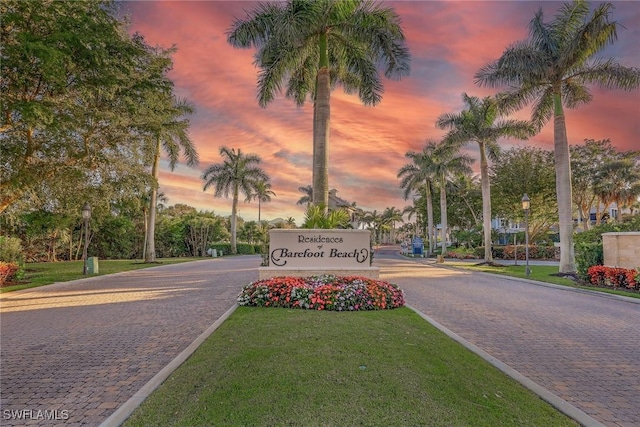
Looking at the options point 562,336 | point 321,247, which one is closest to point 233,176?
point 321,247

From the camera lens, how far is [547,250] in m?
33.7

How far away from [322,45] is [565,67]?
12733mm

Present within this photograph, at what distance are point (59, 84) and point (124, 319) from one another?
23.9ft

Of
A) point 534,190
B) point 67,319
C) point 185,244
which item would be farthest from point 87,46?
point 185,244

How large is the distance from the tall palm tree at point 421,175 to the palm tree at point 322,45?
23378 millimetres

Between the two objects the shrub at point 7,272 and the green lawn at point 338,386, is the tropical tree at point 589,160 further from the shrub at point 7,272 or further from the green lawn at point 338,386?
the shrub at point 7,272

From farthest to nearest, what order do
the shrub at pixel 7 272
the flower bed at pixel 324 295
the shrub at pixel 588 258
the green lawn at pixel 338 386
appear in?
the shrub at pixel 588 258 < the shrub at pixel 7 272 < the flower bed at pixel 324 295 < the green lawn at pixel 338 386

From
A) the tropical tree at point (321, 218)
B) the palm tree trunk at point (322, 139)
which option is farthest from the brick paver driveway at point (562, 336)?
the palm tree trunk at point (322, 139)

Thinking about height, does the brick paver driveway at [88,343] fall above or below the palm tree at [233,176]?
below

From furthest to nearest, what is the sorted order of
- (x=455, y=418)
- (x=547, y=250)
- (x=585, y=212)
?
(x=585, y=212), (x=547, y=250), (x=455, y=418)

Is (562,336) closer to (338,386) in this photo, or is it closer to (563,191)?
(338,386)

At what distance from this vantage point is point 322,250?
10.8m

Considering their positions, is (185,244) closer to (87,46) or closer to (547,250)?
(87,46)
